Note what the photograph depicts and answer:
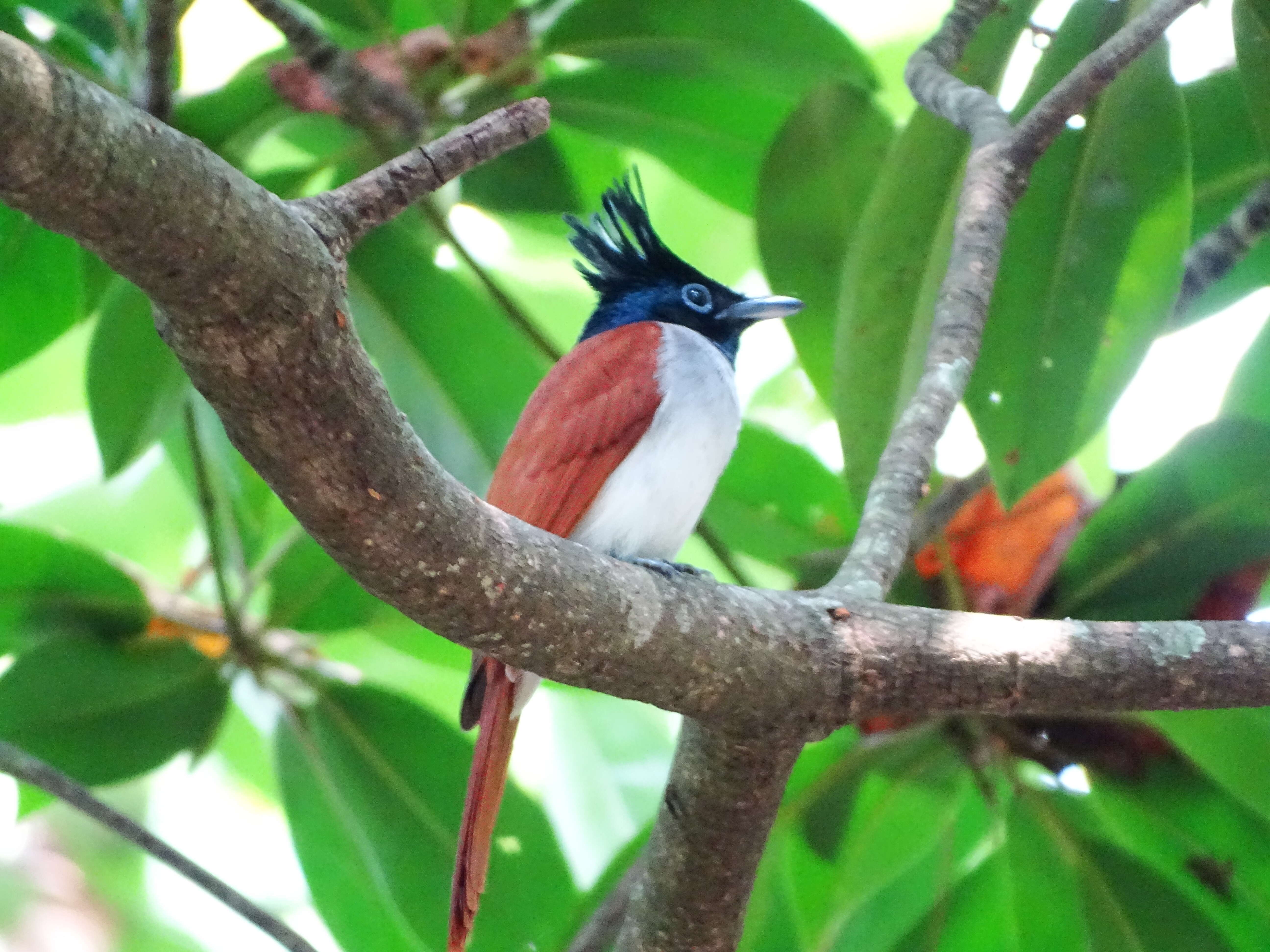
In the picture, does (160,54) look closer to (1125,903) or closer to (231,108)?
(231,108)

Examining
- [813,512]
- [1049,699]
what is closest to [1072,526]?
[813,512]

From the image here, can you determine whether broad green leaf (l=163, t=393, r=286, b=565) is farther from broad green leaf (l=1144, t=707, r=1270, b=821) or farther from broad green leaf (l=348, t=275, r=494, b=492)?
broad green leaf (l=1144, t=707, r=1270, b=821)

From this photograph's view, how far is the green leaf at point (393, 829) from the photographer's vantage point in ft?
8.59

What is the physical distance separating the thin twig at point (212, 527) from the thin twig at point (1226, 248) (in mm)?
1916

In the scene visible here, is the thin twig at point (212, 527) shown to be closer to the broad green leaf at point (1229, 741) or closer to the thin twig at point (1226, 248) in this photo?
the broad green leaf at point (1229, 741)

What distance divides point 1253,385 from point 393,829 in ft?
6.31

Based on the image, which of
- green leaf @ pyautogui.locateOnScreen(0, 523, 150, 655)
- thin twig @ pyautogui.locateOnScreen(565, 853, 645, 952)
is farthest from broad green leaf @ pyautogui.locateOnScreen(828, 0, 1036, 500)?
green leaf @ pyautogui.locateOnScreen(0, 523, 150, 655)

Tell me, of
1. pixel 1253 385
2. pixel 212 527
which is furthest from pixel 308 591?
pixel 1253 385

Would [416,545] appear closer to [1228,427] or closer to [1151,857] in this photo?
[1228,427]

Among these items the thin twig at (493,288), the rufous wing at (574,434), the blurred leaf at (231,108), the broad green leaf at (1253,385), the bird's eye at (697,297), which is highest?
the broad green leaf at (1253,385)

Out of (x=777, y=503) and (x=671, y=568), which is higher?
(x=777, y=503)

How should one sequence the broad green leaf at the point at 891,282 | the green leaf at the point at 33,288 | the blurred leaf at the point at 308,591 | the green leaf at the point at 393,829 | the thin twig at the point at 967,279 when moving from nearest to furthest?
the thin twig at the point at 967,279
the broad green leaf at the point at 891,282
the green leaf at the point at 33,288
the green leaf at the point at 393,829
the blurred leaf at the point at 308,591

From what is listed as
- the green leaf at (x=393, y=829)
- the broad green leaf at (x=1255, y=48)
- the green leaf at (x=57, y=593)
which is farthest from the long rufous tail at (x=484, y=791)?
the broad green leaf at (x=1255, y=48)

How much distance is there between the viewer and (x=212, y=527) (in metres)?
2.52
